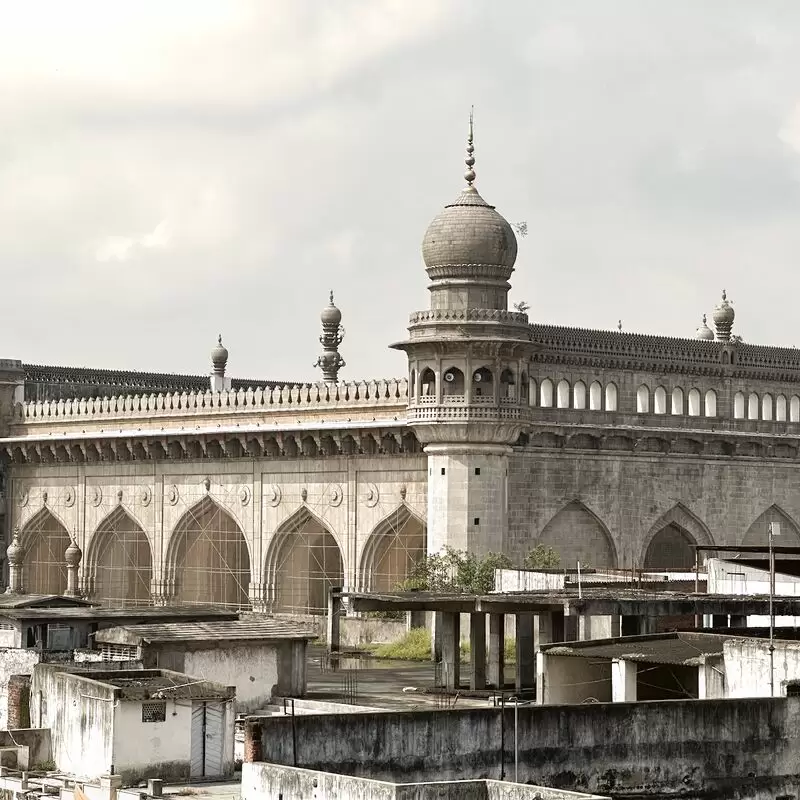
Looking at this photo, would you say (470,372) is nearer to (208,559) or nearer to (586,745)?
(208,559)

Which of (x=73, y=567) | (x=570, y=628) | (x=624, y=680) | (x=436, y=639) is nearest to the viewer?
(x=624, y=680)

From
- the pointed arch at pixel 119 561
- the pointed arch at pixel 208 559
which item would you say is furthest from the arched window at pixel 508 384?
the pointed arch at pixel 119 561

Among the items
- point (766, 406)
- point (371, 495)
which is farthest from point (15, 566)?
point (766, 406)

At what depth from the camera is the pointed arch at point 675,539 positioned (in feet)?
180

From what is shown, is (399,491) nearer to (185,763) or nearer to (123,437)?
(123,437)

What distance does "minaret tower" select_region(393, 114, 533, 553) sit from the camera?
5047cm

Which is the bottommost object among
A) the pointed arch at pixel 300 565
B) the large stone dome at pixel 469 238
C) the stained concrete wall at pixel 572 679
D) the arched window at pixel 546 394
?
the stained concrete wall at pixel 572 679

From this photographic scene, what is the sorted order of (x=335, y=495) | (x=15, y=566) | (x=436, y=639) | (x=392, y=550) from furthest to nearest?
(x=15, y=566)
(x=335, y=495)
(x=392, y=550)
(x=436, y=639)

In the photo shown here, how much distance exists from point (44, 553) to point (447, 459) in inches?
869

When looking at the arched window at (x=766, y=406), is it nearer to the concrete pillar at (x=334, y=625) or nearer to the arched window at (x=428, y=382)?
the arched window at (x=428, y=382)

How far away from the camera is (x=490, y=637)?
1732 inches

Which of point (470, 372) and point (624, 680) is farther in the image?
point (470, 372)

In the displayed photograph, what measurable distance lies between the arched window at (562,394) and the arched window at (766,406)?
24.9 feet

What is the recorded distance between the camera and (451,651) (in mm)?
42219
